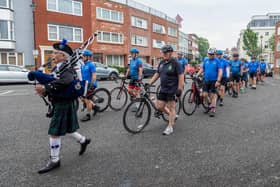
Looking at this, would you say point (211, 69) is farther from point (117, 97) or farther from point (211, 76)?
point (117, 97)

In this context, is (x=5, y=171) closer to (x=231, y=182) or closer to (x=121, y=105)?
(x=231, y=182)

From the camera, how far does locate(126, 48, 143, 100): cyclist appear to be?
22.4 ft

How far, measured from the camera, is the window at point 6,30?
21.3 metres

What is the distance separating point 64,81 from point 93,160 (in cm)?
135

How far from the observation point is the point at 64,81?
3.14m

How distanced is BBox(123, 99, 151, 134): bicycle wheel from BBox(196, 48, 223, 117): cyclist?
2.36 meters

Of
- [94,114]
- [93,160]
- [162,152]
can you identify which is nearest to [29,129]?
[94,114]

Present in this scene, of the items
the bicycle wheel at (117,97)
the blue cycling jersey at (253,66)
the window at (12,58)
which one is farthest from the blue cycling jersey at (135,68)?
the window at (12,58)

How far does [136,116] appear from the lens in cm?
505

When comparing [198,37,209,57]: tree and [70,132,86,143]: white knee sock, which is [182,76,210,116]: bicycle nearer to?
[70,132,86,143]: white knee sock

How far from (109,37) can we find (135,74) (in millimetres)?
23907

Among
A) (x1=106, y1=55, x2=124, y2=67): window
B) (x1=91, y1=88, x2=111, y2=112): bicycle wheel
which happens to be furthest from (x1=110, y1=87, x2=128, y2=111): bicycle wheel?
(x1=106, y1=55, x2=124, y2=67): window

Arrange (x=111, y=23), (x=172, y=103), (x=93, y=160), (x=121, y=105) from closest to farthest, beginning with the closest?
(x=93, y=160) < (x=172, y=103) < (x=121, y=105) < (x=111, y=23)

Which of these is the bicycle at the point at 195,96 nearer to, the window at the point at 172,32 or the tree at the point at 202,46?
the window at the point at 172,32
